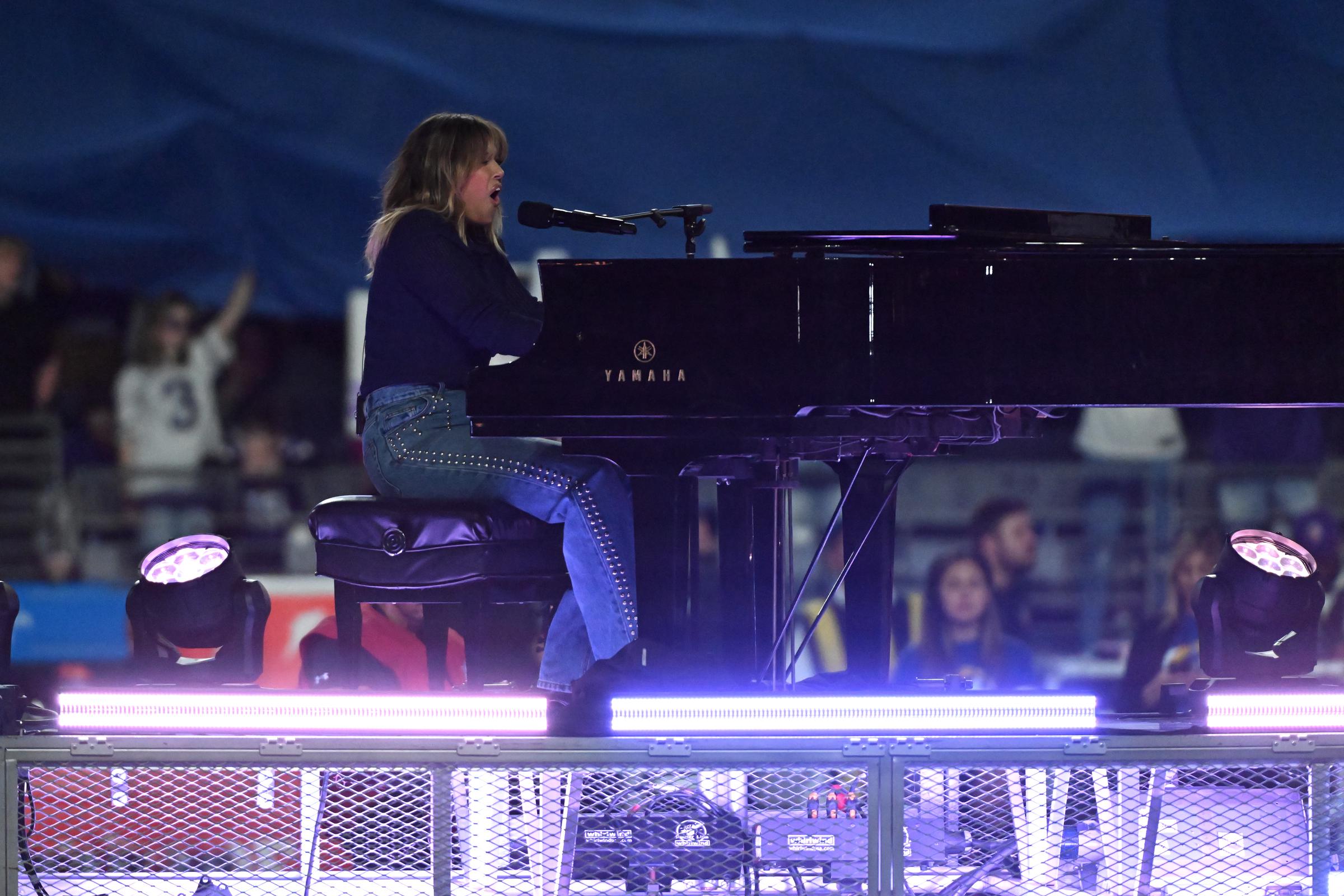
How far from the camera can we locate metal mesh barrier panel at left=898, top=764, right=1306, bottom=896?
2.48m

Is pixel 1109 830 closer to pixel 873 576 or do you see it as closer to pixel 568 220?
pixel 873 576

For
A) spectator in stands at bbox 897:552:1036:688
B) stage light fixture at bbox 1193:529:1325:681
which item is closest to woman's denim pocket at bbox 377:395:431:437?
stage light fixture at bbox 1193:529:1325:681

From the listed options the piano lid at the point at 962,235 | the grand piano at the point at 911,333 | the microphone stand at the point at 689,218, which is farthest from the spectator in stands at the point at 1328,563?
the microphone stand at the point at 689,218

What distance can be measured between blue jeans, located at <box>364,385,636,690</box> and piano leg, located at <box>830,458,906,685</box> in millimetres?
467

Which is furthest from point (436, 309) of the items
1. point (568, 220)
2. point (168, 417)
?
point (168, 417)

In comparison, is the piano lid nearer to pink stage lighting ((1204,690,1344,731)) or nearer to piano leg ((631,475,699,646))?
piano leg ((631,475,699,646))

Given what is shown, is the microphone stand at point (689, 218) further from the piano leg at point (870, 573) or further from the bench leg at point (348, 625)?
the bench leg at point (348, 625)

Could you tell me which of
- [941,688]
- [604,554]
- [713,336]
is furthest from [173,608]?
[941,688]

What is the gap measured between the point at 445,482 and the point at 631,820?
837 millimetres

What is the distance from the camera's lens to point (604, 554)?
2787 mm

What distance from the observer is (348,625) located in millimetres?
2977

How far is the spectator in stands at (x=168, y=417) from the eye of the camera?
601 cm

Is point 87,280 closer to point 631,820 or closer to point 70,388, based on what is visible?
point 70,388

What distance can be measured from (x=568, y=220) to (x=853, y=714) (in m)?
1.11
